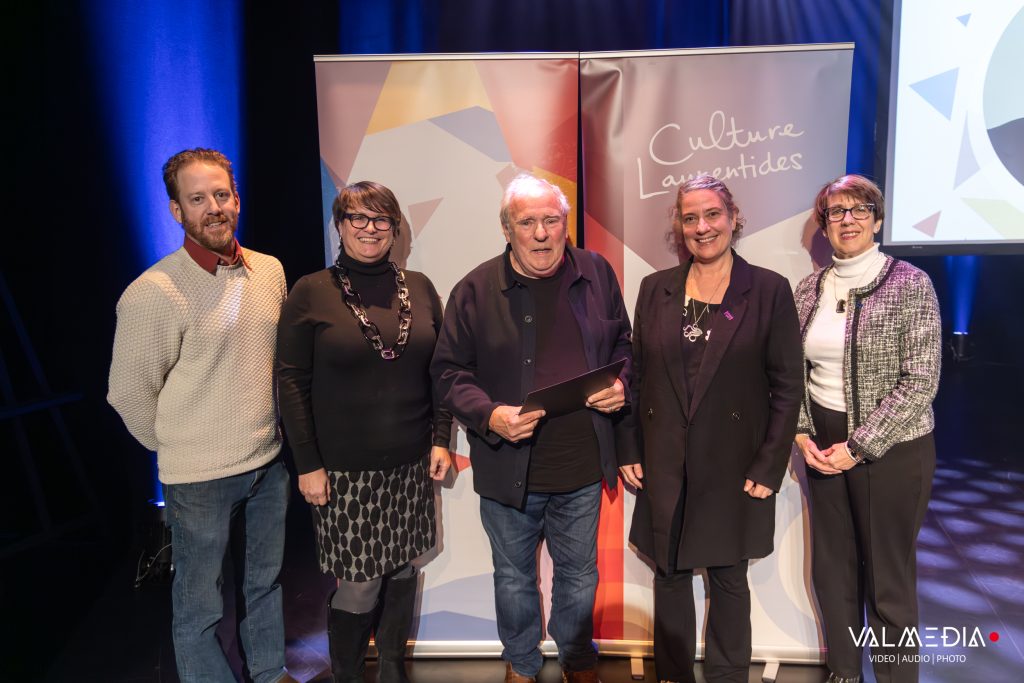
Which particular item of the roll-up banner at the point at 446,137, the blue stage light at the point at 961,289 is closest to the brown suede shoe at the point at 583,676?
the roll-up banner at the point at 446,137

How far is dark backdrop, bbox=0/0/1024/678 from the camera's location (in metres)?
3.16

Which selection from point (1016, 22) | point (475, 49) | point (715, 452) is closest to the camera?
point (715, 452)

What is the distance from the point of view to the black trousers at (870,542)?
194cm

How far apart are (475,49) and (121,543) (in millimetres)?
3638

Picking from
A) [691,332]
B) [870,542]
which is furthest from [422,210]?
[870,542]

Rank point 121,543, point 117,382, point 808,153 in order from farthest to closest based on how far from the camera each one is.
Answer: point 121,543, point 808,153, point 117,382

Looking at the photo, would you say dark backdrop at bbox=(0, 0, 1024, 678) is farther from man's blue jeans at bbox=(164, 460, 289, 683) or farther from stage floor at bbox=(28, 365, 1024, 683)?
man's blue jeans at bbox=(164, 460, 289, 683)

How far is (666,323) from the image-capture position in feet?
6.61

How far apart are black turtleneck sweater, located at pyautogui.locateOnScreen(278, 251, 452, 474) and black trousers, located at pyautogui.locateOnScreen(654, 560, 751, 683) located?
3.33 feet

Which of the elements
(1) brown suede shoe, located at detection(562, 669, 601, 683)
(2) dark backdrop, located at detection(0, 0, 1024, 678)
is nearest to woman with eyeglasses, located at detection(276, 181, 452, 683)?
(1) brown suede shoe, located at detection(562, 669, 601, 683)

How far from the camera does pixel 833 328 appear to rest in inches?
78.8

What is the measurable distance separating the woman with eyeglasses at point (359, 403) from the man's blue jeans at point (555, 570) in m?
0.31

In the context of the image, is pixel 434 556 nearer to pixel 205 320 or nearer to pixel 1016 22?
pixel 205 320

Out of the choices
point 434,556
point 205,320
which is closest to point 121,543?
point 434,556
